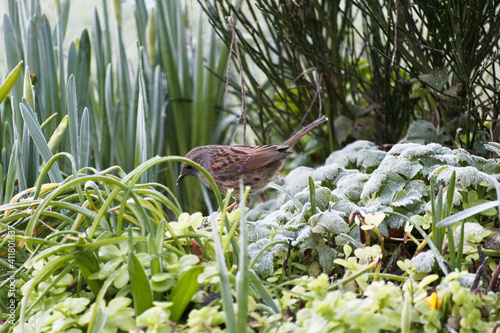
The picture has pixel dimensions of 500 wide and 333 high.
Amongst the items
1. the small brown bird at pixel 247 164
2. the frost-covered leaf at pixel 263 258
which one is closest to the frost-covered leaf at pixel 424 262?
the frost-covered leaf at pixel 263 258

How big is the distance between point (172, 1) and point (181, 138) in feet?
2.40

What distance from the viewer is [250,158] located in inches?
77.0

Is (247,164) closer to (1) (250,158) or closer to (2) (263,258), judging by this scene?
(1) (250,158)

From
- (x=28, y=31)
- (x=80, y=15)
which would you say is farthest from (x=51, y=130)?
(x=80, y=15)

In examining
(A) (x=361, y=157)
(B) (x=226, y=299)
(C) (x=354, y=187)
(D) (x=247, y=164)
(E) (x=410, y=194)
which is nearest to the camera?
(B) (x=226, y=299)

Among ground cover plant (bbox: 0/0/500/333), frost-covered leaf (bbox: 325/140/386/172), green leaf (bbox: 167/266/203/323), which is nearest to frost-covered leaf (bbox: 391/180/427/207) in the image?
ground cover plant (bbox: 0/0/500/333)

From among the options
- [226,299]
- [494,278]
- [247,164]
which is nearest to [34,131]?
[226,299]

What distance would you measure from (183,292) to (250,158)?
1.28 m

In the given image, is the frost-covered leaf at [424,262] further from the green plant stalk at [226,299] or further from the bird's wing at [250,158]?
the bird's wing at [250,158]

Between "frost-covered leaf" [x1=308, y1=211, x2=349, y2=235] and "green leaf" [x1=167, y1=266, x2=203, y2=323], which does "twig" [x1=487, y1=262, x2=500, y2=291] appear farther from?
"green leaf" [x1=167, y1=266, x2=203, y2=323]

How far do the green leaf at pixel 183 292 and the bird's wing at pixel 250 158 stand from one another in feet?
4.08

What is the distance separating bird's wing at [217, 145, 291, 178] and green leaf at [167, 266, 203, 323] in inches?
49.0

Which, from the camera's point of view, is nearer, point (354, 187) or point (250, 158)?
point (354, 187)

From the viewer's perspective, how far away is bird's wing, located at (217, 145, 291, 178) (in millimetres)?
1934
